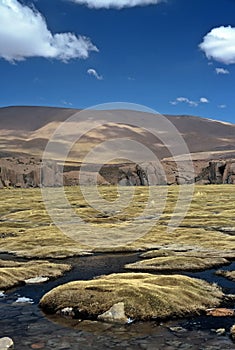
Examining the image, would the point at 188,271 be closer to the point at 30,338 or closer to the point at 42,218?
the point at 30,338

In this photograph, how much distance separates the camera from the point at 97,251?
41.9 meters

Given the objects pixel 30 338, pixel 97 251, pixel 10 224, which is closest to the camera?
pixel 30 338

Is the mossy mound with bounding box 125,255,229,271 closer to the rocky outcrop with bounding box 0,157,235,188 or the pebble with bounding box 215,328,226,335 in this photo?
the pebble with bounding box 215,328,226,335

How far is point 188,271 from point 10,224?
38386 millimetres

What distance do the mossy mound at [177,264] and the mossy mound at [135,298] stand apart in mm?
6567

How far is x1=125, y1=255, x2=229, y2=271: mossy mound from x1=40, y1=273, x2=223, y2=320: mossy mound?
657 cm

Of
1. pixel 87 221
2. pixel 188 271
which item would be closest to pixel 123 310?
pixel 188 271

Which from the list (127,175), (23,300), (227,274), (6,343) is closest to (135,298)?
(23,300)

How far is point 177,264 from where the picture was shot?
33438 mm

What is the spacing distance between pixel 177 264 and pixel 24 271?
1122 cm

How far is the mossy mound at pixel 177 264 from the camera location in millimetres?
32781

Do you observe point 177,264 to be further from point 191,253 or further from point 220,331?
point 220,331

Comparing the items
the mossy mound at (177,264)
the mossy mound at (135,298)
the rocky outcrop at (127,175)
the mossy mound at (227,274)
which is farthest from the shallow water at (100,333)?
the rocky outcrop at (127,175)

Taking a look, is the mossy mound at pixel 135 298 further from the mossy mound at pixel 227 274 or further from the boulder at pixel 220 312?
the mossy mound at pixel 227 274
